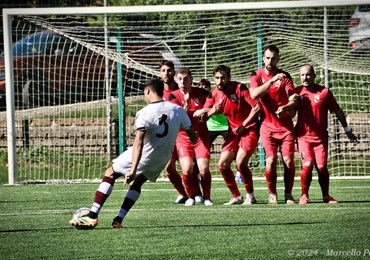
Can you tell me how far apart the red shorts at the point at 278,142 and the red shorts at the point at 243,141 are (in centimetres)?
18

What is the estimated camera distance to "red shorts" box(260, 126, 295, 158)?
13359mm

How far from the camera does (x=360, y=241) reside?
29.1ft

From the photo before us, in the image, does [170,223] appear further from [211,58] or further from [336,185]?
[211,58]

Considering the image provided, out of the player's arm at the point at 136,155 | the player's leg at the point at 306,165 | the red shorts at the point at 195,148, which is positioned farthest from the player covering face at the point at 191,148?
the player's arm at the point at 136,155

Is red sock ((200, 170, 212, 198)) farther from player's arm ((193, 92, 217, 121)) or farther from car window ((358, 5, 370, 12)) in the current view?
car window ((358, 5, 370, 12))

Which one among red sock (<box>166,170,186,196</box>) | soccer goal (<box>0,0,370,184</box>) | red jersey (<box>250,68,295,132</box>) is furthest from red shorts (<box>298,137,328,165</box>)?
soccer goal (<box>0,0,370,184</box>)

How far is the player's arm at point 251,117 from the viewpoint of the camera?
528 inches

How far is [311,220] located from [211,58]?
30.6 feet

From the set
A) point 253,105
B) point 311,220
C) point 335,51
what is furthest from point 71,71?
point 311,220

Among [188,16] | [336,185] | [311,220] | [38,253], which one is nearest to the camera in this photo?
[38,253]

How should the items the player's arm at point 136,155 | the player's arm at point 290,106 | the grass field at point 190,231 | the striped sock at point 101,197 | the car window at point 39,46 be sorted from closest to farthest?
the grass field at point 190,231
the player's arm at point 136,155
the striped sock at point 101,197
the player's arm at point 290,106
the car window at point 39,46

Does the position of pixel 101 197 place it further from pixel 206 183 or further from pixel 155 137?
pixel 206 183

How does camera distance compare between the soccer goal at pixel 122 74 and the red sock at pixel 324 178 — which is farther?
the soccer goal at pixel 122 74

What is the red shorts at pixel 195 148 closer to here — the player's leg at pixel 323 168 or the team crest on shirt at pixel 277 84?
the team crest on shirt at pixel 277 84
